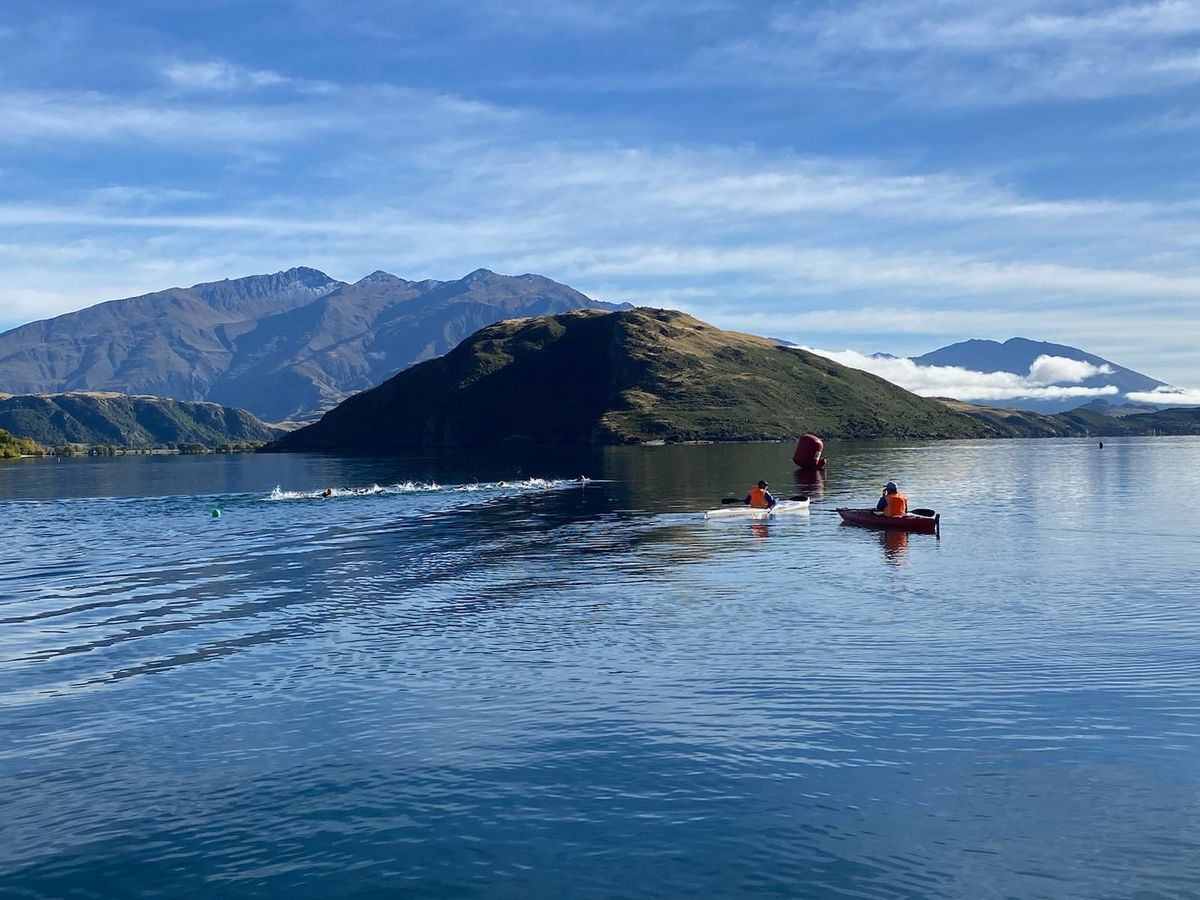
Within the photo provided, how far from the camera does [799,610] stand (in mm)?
46438

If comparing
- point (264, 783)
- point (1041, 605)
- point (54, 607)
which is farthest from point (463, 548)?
point (264, 783)

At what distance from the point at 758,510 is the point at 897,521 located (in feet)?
53.1

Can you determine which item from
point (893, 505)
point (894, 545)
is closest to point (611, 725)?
point (894, 545)

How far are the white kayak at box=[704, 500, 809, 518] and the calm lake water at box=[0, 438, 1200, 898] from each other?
2238 cm

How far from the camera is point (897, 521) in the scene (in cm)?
7812

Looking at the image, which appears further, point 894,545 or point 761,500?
point 761,500

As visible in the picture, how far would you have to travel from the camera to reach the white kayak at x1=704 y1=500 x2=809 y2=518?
89.6 metres

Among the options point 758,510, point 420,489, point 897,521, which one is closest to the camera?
point 897,521

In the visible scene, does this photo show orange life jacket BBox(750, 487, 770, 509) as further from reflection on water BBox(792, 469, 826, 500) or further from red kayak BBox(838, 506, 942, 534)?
reflection on water BBox(792, 469, 826, 500)

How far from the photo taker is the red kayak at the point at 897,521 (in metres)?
76.6

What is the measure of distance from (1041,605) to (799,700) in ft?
69.2

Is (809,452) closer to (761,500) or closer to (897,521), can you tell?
(761,500)

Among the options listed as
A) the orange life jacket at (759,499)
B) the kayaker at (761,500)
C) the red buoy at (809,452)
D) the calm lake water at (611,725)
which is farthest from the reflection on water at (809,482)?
the calm lake water at (611,725)

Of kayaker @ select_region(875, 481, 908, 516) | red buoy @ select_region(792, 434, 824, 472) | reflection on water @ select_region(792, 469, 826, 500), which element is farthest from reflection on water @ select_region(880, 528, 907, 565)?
red buoy @ select_region(792, 434, 824, 472)
